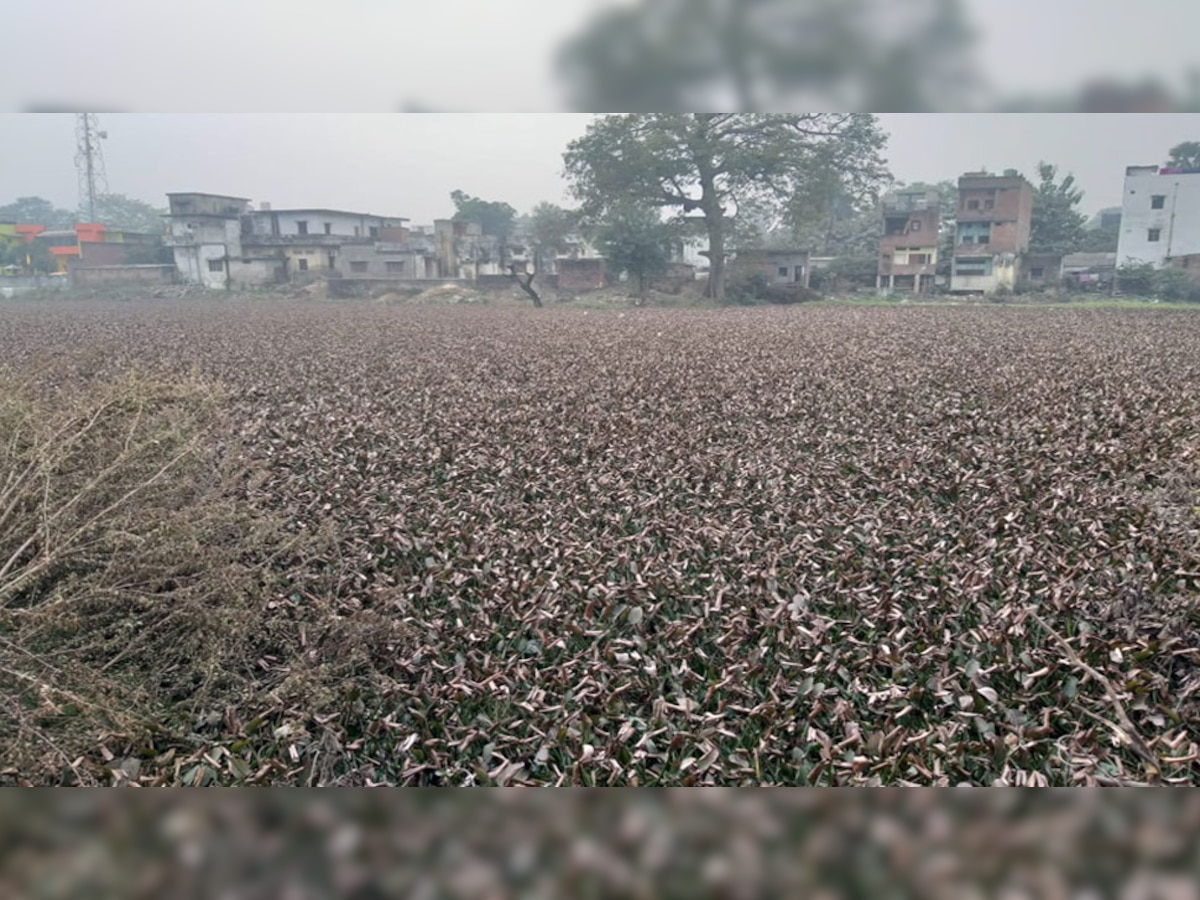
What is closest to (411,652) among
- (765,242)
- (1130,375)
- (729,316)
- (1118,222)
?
(1130,375)

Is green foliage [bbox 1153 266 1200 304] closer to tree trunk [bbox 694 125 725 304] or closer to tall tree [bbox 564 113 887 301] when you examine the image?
tall tree [bbox 564 113 887 301]

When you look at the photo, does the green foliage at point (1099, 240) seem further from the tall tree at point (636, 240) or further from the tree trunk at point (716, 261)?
the tall tree at point (636, 240)

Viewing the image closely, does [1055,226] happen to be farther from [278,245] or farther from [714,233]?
[278,245]

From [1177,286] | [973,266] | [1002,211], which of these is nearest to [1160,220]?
[1177,286]

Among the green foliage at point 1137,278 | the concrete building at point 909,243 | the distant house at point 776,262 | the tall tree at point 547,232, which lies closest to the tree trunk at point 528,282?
the tall tree at point 547,232

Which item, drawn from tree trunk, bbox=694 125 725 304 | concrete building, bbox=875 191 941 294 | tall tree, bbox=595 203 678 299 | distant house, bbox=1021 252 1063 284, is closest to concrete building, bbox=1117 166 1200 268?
distant house, bbox=1021 252 1063 284

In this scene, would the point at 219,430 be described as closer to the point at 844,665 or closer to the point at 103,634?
the point at 103,634

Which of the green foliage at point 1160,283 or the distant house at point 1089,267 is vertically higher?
the distant house at point 1089,267
